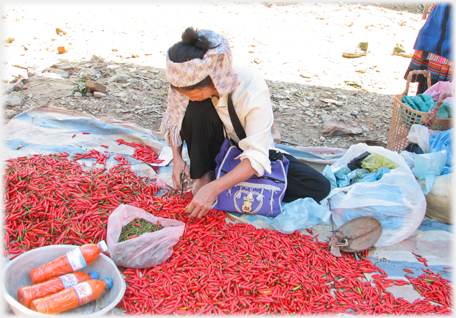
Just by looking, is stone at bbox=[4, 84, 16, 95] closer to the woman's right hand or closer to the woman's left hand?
the woman's right hand

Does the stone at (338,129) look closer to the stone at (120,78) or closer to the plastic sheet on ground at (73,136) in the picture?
the plastic sheet on ground at (73,136)

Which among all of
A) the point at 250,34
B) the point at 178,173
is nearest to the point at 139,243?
the point at 178,173

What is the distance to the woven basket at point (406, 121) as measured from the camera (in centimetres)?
345

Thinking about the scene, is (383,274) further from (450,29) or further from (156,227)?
(450,29)

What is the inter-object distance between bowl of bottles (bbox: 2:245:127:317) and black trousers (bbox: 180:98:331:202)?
1139 millimetres

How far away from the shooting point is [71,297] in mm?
1961

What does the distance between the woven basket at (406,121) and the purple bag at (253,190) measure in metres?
1.63

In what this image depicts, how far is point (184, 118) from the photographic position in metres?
2.98

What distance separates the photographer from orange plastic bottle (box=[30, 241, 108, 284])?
2066 millimetres

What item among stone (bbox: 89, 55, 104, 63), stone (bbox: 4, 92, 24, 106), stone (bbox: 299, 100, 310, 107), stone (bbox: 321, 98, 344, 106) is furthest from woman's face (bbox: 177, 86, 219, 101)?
stone (bbox: 89, 55, 104, 63)

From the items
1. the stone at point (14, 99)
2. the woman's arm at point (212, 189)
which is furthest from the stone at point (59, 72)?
the woman's arm at point (212, 189)

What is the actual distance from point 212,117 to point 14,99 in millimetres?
3458

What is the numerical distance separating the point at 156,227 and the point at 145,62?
15.4ft

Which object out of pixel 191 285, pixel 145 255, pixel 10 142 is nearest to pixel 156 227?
pixel 145 255
